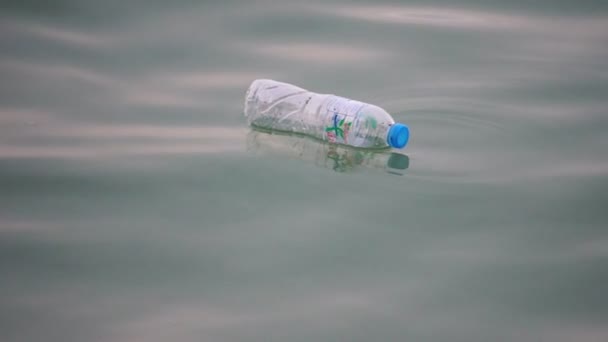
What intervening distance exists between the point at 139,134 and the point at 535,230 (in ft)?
4.41

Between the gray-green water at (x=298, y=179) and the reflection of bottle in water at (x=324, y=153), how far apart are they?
0.01 meters

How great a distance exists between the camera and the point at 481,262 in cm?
199

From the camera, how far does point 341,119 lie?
2.62 m

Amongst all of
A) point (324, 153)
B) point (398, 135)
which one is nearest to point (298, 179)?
point (324, 153)

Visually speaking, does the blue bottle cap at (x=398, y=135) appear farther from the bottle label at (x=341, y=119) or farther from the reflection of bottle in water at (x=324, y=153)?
the bottle label at (x=341, y=119)

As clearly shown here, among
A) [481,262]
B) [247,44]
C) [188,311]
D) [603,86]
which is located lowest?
[188,311]

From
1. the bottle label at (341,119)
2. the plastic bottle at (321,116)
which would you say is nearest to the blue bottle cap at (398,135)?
the plastic bottle at (321,116)

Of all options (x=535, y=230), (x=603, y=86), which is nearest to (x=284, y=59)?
(x=603, y=86)

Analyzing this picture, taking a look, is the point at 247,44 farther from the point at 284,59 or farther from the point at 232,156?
the point at 232,156

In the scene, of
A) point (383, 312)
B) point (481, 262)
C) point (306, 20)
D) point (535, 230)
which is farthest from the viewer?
point (306, 20)

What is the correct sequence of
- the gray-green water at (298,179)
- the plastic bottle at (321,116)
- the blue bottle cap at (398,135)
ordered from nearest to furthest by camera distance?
the gray-green water at (298,179) → the blue bottle cap at (398,135) → the plastic bottle at (321,116)

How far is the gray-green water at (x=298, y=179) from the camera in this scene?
186cm

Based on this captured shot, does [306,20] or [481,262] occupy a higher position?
[306,20]

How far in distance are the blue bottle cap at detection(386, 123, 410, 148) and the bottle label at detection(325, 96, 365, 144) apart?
6.6 inches
